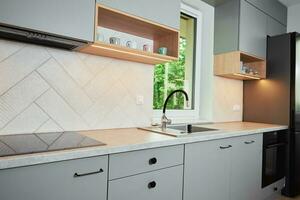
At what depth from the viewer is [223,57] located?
2.69 meters

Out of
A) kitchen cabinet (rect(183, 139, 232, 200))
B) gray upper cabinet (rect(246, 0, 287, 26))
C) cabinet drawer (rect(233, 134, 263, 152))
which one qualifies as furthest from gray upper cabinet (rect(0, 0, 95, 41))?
gray upper cabinet (rect(246, 0, 287, 26))

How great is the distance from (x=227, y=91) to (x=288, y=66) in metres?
0.76

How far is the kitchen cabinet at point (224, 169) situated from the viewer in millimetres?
1604

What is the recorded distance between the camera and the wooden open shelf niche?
5.13 feet

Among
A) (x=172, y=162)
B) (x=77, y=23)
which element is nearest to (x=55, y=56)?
(x=77, y=23)

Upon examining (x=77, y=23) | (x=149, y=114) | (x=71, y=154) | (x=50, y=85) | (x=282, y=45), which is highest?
(x=282, y=45)

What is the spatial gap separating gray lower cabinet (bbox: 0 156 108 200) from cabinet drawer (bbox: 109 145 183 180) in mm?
60

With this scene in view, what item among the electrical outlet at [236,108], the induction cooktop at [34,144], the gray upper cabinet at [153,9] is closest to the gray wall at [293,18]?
the electrical outlet at [236,108]

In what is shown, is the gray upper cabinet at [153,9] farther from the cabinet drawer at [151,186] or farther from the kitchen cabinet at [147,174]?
the cabinet drawer at [151,186]

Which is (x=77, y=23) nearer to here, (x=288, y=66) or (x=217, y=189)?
(x=217, y=189)

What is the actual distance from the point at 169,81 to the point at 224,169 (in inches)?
46.1

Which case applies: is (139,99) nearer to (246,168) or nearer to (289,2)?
(246,168)

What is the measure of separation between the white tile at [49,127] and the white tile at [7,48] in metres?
0.51

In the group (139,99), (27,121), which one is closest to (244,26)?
(139,99)
